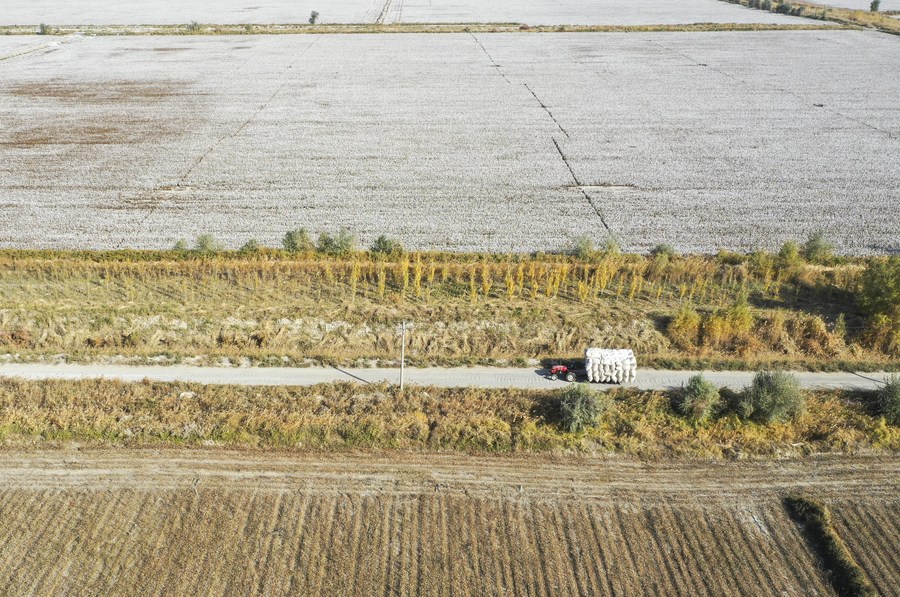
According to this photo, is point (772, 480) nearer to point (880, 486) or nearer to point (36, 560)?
point (880, 486)

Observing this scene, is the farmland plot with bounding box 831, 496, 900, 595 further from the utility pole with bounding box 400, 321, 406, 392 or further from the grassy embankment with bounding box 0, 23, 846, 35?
the grassy embankment with bounding box 0, 23, 846, 35

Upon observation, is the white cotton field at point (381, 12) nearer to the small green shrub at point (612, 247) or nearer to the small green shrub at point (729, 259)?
the small green shrub at point (612, 247)

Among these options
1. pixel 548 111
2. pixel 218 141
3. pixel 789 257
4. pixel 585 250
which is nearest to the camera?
pixel 789 257

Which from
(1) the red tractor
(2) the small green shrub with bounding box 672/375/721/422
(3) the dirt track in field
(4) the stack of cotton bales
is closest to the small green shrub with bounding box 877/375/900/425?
(3) the dirt track in field

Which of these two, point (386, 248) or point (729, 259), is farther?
point (386, 248)

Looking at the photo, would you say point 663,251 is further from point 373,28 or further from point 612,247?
point 373,28

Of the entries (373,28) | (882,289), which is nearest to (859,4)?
(373,28)
